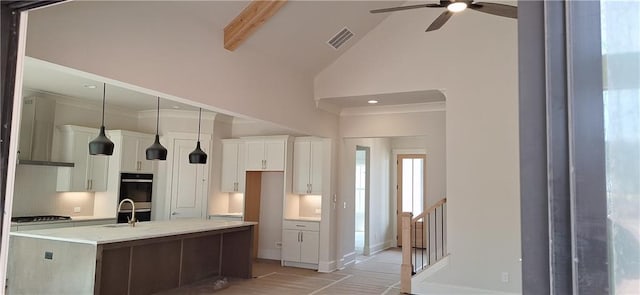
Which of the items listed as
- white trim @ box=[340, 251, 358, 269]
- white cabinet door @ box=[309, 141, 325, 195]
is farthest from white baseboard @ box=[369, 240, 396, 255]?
white cabinet door @ box=[309, 141, 325, 195]

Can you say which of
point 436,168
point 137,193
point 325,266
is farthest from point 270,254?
point 436,168

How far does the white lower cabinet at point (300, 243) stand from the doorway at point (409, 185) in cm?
337

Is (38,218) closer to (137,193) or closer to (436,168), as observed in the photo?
(137,193)

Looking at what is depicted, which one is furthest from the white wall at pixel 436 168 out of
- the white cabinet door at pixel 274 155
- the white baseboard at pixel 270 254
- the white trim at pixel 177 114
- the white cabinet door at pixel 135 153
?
the white cabinet door at pixel 135 153

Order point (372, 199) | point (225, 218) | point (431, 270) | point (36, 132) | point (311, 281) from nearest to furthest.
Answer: point (431, 270)
point (36, 132)
point (311, 281)
point (225, 218)
point (372, 199)

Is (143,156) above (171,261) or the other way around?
above

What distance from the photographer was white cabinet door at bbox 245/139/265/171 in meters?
7.79

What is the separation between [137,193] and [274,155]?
2.42 meters

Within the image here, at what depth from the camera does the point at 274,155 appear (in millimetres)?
7680

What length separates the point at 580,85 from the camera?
76 cm

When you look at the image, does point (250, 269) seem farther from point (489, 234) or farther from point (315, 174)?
point (489, 234)

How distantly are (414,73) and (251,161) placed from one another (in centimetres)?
342

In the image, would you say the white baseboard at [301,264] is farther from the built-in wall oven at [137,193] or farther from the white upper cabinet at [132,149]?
the white upper cabinet at [132,149]

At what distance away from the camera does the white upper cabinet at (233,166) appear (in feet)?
26.1
